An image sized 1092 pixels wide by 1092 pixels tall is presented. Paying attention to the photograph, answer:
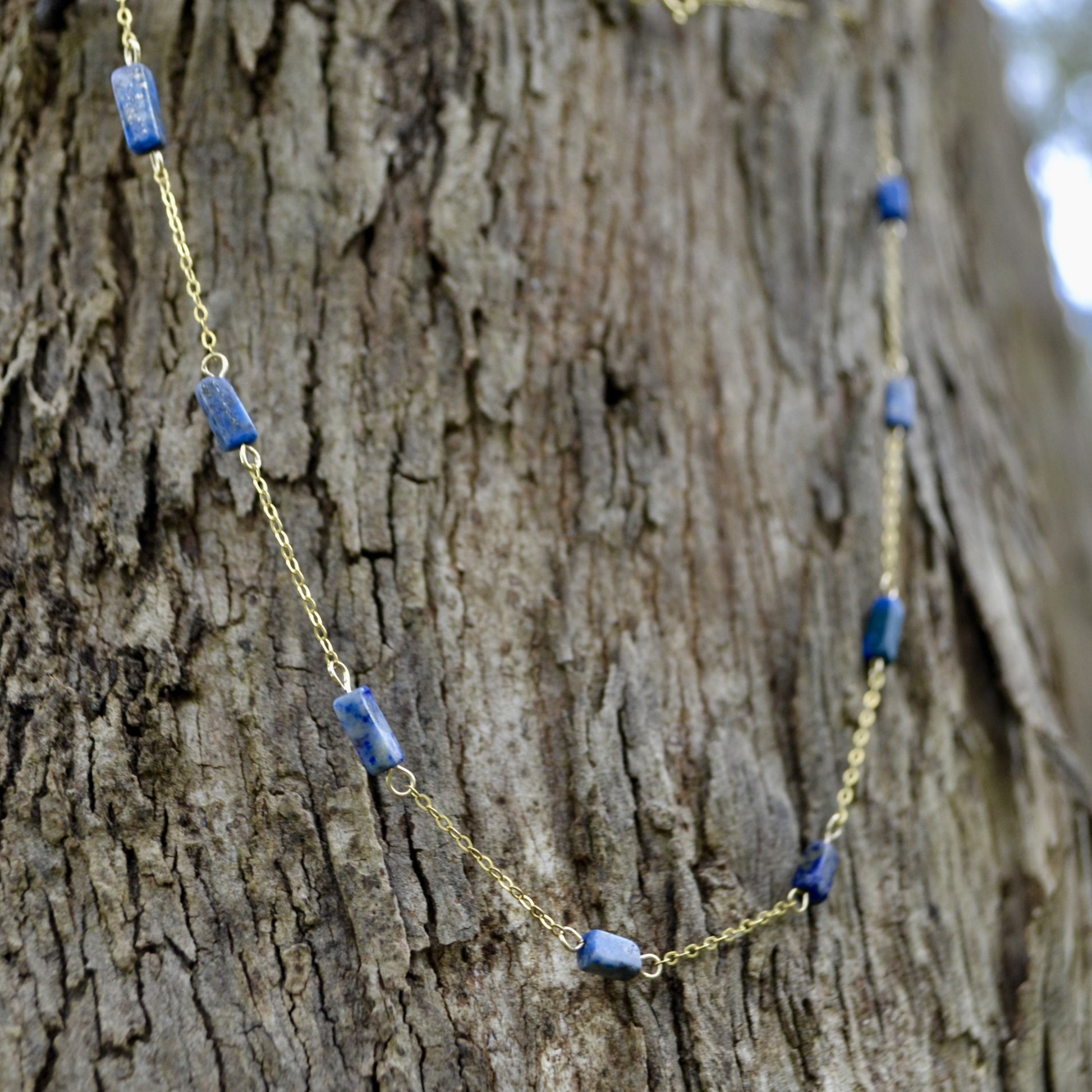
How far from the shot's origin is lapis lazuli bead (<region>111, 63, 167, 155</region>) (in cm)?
146

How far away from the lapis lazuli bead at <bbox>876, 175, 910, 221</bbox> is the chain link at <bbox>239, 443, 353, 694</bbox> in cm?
135

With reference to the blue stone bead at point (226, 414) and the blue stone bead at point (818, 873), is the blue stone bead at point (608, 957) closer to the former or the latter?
the blue stone bead at point (818, 873)

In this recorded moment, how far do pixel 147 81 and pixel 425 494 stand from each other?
74 cm

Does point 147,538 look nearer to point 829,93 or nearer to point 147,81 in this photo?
point 147,81

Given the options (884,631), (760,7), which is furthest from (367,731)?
(760,7)

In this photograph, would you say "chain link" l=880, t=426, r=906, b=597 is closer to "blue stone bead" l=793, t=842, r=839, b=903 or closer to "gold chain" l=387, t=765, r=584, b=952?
"blue stone bead" l=793, t=842, r=839, b=903

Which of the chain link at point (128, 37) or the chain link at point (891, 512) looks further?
the chain link at point (891, 512)

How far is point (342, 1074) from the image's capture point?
47.3 inches

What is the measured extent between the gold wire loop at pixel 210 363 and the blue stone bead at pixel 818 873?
1124 mm

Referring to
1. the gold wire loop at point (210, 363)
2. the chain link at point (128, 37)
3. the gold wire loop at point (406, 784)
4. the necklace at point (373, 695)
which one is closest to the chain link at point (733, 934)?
the necklace at point (373, 695)

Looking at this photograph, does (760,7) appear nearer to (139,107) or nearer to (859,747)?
(139,107)

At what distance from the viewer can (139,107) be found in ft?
4.80

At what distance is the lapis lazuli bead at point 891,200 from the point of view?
78.4 inches

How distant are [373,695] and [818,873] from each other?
0.70 meters
